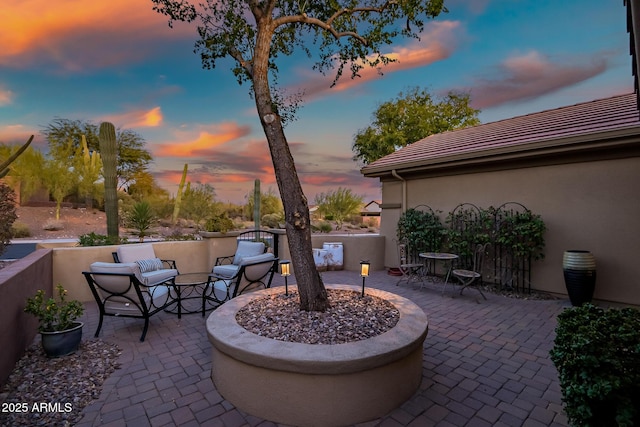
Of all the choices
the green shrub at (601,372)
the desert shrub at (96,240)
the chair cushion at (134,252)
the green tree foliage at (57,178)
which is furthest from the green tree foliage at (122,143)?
the green shrub at (601,372)

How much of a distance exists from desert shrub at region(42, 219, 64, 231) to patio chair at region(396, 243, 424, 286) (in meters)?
17.7

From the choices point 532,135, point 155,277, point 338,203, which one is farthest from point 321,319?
point 338,203

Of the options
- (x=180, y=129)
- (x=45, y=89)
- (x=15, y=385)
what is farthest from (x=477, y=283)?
(x=45, y=89)

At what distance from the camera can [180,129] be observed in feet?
37.2

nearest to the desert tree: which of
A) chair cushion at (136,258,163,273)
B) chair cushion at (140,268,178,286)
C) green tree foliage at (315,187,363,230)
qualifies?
chair cushion at (140,268,178,286)

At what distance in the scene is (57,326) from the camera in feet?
10.2

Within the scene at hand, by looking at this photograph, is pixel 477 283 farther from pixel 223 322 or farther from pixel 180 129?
pixel 180 129

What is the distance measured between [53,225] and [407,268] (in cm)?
1810

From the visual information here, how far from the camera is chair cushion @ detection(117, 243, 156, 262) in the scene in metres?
5.08

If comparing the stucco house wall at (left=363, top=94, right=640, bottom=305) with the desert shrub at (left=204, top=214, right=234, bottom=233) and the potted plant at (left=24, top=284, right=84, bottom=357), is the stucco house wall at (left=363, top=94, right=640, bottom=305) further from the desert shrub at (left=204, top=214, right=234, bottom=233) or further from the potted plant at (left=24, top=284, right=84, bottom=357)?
the potted plant at (left=24, top=284, right=84, bottom=357)

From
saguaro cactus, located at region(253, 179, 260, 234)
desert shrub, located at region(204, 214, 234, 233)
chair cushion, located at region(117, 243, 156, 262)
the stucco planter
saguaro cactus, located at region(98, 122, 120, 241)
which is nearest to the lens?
the stucco planter

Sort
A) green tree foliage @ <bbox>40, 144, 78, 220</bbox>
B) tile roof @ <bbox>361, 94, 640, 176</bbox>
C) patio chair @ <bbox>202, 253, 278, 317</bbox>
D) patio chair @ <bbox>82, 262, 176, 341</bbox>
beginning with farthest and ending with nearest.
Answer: green tree foliage @ <bbox>40, 144, 78, 220</bbox>
tile roof @ <bbox>361, 94, 640, 176</bbox>
patio chair @ <bbox>202, 253, 278, 317</bbox>
patio chair @ <bbox>82, 262, 176, 341</bbox>

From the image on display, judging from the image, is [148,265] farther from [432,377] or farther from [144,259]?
[432,377]

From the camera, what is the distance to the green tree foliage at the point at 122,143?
21562mm
